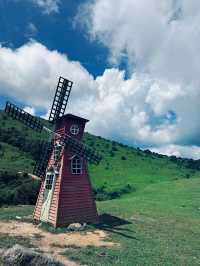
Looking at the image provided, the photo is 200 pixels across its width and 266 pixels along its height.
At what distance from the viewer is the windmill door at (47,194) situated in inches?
1435

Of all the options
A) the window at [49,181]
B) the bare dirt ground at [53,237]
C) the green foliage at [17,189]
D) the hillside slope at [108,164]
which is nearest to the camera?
the bare dirt ground at [53,237]

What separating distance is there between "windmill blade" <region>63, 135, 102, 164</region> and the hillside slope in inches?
1460

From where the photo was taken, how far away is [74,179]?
3634 cm

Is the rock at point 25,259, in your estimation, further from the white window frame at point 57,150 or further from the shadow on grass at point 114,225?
the white window frame at point 57,150

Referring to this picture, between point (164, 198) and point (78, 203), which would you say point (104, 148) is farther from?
point (78, 203)

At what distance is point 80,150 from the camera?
36.6m

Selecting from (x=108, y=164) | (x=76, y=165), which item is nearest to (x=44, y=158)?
(x=76, y=165)

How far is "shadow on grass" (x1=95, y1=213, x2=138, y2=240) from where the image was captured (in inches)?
1351

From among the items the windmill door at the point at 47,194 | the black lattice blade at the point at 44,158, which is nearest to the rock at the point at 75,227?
the windmill door at the point at 47,194

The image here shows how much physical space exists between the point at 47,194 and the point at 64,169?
3.78 meters

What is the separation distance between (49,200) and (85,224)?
474cm

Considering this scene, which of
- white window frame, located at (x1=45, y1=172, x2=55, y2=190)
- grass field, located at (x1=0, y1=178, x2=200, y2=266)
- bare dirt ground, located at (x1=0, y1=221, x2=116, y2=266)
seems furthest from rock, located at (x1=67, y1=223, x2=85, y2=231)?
white window frame, located at (x1=45, y1=172, x2=55, y2=190)

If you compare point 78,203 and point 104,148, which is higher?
point 104,148

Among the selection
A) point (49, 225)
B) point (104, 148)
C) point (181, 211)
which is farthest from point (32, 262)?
point (104, 148)
